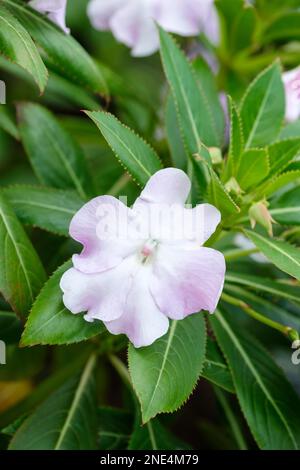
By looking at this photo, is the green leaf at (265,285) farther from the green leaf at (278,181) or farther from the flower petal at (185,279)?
the flower petal at (185,279)

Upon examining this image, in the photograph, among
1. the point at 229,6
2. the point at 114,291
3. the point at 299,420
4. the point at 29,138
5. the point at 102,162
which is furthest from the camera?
the point at 102,162

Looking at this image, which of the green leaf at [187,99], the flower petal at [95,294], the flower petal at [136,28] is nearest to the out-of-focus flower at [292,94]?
the green leaf at [187,99]

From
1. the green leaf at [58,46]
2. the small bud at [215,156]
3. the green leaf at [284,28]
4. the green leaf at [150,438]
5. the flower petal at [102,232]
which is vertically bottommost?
the green leaf at [150,438]

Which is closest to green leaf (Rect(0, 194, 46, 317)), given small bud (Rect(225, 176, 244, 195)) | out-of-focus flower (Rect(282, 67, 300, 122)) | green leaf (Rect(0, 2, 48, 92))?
green leaf (Rect(0, 2, 48, 92))

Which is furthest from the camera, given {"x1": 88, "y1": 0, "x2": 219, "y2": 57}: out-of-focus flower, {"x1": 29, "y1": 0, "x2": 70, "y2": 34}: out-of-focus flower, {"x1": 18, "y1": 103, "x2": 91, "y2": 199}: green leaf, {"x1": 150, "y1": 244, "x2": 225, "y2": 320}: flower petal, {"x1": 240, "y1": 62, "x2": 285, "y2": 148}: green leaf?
{"x1": 88, "y1": 0, "x2": 219, "y2": 57}: out-of-focus flower

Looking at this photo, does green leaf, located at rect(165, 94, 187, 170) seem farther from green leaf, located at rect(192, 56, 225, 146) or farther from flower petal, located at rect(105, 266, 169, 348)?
flower petal, located at rect(105, 266, 169, 348)

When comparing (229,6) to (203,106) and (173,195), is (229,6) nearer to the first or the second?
(203,106)
